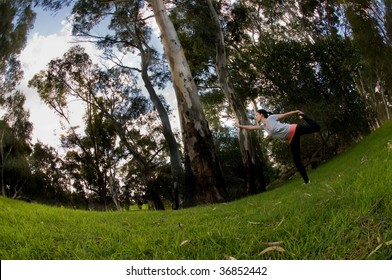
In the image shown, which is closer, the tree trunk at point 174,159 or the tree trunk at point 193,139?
the tree trunk at point 193,139

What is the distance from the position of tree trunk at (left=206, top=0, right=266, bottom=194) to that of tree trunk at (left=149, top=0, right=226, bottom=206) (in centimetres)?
327

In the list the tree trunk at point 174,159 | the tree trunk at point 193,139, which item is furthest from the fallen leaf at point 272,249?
the tree trunk at point 174,159

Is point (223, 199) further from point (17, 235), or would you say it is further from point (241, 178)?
point (241, 178)

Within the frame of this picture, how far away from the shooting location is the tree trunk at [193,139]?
8344 mm

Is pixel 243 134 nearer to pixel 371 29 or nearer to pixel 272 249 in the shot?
pixel 371 29

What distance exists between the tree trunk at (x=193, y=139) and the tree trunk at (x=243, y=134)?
10.7ft

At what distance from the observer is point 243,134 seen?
12.5m

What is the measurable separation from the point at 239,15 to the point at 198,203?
383 inches

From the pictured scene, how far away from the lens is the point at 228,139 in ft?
59.7

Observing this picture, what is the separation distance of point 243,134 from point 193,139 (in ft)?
13.4

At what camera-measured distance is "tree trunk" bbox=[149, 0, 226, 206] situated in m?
8.34

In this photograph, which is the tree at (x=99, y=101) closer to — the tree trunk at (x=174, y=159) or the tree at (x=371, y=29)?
the tree trunk at (x=174, y=159)

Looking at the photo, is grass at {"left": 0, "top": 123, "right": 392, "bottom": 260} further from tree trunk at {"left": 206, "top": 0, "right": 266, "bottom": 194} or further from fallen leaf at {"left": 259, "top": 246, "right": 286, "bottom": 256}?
tree trunk at {"left": 206, "top": 0, "right": 266, "bottom": 194}

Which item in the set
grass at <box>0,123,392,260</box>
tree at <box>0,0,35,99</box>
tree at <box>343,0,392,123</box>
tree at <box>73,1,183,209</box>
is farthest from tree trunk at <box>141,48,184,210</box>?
tree at <box>343,0,392,123</box>
